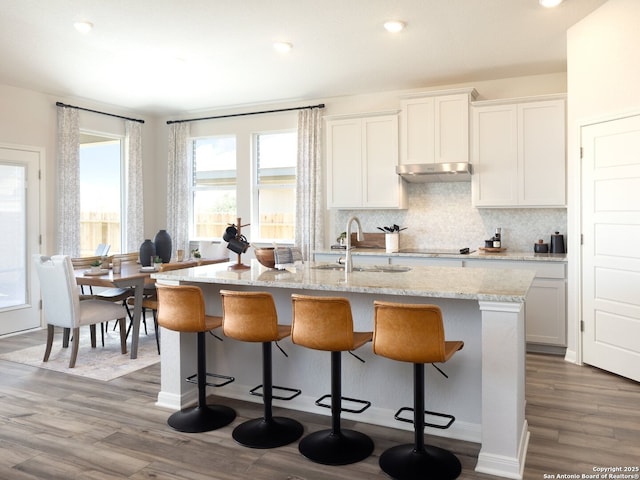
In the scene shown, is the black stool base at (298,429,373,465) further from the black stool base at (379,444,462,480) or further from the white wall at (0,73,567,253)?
the white wall at (0,73,567,253)

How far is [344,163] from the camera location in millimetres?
6016

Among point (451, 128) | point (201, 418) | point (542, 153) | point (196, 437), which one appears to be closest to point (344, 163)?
point (451, 128)

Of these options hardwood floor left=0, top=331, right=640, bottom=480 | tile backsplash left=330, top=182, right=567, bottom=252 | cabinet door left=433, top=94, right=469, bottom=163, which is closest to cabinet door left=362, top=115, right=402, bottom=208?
tile backsplash left=330, top=182, right=567, bottom=252

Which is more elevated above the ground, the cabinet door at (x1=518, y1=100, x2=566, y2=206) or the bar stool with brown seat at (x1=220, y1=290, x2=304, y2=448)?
the cabinet door at (x1=518, y1=100, x2=566, y2=206)

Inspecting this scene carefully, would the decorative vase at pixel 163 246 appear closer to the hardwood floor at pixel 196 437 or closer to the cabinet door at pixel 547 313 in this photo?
the hardwood floor at pixel 196 437

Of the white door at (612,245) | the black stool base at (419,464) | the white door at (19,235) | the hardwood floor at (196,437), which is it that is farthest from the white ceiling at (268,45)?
the black stool base at (419,464)

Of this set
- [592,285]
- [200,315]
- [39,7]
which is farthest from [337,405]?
[39,7]

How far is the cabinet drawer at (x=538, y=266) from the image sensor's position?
478 centimetres

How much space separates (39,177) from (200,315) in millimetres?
4132

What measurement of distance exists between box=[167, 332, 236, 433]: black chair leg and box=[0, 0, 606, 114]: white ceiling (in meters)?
2.53

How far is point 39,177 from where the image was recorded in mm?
6102

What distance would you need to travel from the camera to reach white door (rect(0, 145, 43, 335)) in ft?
18.9

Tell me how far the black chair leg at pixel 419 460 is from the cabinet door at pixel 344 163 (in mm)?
3571

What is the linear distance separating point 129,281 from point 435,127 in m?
3.47
